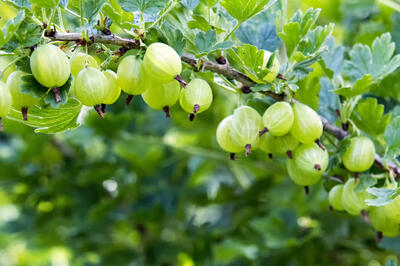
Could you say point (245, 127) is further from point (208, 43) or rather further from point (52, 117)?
point (52, 117)

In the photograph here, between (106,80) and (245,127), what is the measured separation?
198mm

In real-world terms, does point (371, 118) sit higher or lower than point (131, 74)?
lower

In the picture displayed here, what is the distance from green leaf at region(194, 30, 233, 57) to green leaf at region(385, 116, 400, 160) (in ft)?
0.98

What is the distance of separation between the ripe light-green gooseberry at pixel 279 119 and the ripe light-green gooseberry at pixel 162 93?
0.43 feet

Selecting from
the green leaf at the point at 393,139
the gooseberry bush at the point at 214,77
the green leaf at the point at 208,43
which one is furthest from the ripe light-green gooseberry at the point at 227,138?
the green leaf at the point at 393,139

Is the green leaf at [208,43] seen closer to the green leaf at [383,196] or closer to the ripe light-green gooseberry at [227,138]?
the ripe light-green gooseberry at [227,138]

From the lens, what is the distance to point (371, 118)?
0.82 metres

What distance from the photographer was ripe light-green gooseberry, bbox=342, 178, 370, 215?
0.73 meters

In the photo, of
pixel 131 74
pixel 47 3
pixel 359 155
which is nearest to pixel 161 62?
pixel 131 74

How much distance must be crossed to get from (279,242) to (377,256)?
1.08 ft

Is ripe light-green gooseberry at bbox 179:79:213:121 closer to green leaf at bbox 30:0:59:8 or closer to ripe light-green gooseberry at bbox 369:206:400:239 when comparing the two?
green leaf at bbox 30:0:59:8

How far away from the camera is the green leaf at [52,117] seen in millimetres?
666

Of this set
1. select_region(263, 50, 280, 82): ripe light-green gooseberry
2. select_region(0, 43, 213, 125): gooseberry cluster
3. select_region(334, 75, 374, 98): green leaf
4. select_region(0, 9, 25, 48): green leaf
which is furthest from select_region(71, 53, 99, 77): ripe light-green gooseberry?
select_region(334, 75, 374, 98): green leaf

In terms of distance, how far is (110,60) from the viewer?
24.7 inches
